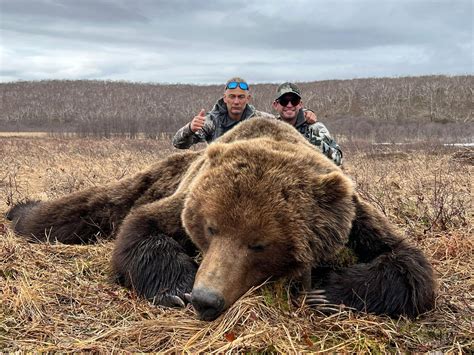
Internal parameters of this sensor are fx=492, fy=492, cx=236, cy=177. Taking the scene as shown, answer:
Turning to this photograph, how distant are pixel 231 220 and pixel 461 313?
1.42 meters

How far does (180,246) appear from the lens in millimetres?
3328

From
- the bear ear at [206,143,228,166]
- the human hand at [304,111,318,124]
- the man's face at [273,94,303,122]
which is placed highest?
the man's face at [273,94,303,122]

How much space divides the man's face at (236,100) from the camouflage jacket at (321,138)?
0.70m

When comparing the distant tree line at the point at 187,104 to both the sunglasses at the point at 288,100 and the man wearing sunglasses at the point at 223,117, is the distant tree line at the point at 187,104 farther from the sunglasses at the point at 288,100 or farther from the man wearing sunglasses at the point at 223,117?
the sunglasses at the point at 288,100

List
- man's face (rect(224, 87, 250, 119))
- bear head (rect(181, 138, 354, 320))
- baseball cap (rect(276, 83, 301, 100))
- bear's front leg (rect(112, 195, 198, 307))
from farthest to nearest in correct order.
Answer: baseball cap (rect(276, 83, 301, 100)), man's face (rect(224, 87, 250, 119)), bear's front leg (rect(112, 195, 198, 307)), bear head (rect(181, 138, 354, 320))

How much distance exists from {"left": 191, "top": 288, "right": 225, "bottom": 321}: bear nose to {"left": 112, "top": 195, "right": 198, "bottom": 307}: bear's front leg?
1.56ft

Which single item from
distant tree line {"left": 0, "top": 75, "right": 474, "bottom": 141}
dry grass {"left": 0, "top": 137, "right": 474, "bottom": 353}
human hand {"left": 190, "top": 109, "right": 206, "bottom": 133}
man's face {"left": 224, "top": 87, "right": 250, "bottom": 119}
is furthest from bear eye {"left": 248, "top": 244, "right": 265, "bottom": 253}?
distant tree line {"left": 0, "top": 75, "right": 474, "bottom": 141}

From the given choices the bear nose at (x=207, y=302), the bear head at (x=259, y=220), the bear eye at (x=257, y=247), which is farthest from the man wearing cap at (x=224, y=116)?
the bear nose at (x=207, y=302)

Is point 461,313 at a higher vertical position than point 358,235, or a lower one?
lower

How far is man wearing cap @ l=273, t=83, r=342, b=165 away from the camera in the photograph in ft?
18.8

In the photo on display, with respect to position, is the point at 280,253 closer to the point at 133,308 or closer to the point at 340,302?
the point at 340,302

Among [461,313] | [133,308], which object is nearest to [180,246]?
[133,308]

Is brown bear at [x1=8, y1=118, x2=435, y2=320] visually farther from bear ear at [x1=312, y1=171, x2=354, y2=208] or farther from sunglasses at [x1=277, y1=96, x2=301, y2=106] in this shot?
sunglasses at [x1=277, y1=96, x2=301, y2=106]

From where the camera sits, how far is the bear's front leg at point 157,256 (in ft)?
9.91
